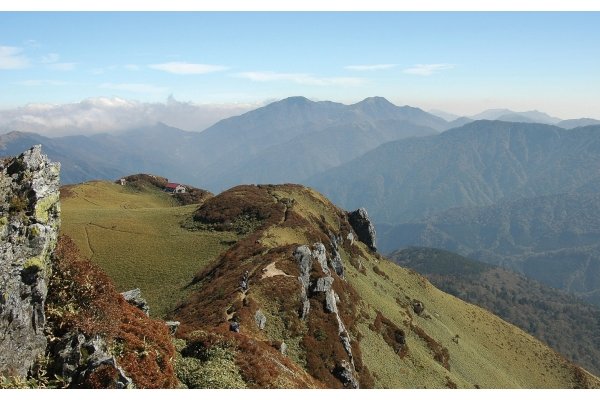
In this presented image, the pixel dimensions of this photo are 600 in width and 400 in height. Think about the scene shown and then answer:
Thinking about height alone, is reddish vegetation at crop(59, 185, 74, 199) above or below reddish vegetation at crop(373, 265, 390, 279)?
above

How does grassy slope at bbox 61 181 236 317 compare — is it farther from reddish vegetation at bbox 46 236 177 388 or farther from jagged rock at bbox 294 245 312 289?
reddish vegetation at bbox 46 236 177 388

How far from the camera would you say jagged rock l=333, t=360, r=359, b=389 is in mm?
47128

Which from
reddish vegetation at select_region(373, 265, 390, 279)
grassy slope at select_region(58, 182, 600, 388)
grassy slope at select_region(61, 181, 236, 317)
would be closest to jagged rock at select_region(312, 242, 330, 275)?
grassy slope at select_region(58, 182, 600, 388)

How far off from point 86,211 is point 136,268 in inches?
1536

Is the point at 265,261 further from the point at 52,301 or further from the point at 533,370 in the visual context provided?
the point at 533,370

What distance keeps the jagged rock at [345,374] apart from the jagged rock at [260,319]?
8.81 meters

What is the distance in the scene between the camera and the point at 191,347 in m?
26.5

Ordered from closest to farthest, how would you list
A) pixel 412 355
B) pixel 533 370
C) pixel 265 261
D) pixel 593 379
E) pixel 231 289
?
pixel 231 289 → pixel 265 261 → pixel 412 355 → pixel 533 370 → pixel 593 379

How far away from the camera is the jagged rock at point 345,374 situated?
1855 inches

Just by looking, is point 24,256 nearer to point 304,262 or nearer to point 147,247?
point 304,262

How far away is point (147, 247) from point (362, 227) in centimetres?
6573

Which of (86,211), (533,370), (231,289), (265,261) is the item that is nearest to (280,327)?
(231,289)

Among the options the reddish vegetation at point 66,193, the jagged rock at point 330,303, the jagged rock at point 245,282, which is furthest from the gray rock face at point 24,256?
the reddish vegetation at point 66,193

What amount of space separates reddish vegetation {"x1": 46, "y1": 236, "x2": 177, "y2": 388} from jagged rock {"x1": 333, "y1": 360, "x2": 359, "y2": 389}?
27.6 m
